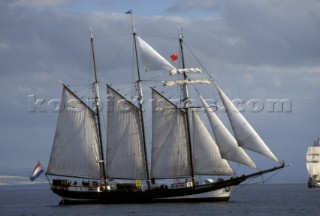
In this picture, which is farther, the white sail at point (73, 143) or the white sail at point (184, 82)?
the white sail at point (73, 143)

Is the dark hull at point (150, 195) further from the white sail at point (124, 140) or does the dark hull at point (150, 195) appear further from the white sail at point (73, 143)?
the white sail at point (73, 143)

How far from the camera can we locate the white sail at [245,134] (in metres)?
79.4

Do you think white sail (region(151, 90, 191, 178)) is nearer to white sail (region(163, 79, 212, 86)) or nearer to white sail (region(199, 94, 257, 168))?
white sail (region(163, 79, 212, 86))

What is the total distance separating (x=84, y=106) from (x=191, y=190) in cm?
1597

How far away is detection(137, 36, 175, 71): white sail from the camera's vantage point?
84312 mm

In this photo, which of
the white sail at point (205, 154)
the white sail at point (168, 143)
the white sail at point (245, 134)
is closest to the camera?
the white sail at point (245, 134)

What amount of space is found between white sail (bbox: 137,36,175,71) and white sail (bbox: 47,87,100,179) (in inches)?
393

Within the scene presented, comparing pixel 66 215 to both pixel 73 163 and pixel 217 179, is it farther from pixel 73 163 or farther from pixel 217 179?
pixel 217 179

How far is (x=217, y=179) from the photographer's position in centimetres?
8650

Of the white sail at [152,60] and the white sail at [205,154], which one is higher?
the white sail at [152,60]

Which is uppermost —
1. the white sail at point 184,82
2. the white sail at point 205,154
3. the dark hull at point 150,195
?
the white sail at point 184,82

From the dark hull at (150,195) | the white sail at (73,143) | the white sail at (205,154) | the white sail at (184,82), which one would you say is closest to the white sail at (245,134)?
the white sail at (205,154)

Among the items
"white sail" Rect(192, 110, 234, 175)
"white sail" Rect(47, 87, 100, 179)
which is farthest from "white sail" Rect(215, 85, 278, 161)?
"white sail" Rect(47, 87, 100, 179)

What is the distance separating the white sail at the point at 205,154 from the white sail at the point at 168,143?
1484 mm
